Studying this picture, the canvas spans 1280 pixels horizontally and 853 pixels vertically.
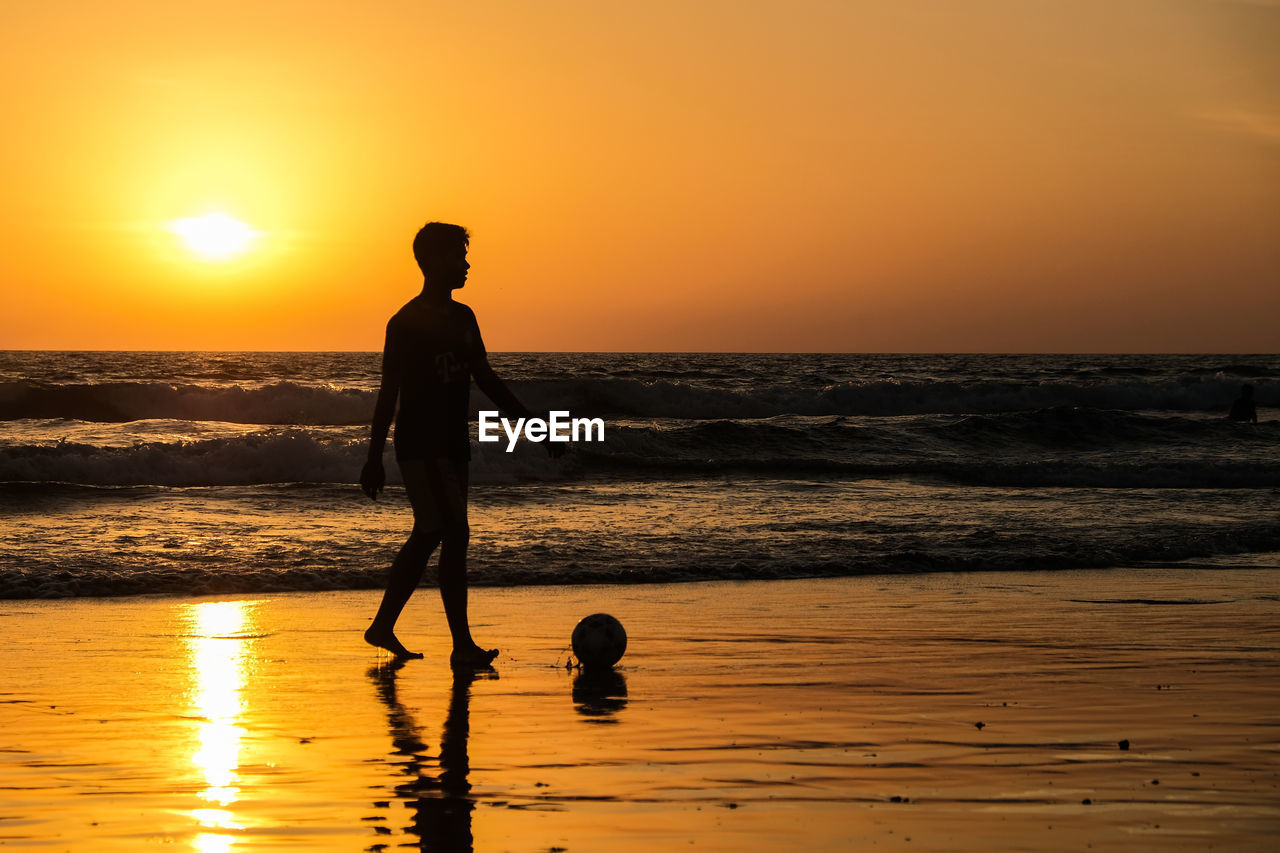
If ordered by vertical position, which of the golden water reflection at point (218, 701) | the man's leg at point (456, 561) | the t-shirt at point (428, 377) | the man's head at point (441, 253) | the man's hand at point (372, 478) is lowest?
the golden water reflection at point (218, 701)

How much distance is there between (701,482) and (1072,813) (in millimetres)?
14715

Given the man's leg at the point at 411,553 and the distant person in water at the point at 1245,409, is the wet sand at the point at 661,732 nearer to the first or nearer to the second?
the man's leg at the point at 411,553

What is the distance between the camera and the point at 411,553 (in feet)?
21.5

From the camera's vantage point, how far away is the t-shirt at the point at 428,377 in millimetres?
6371

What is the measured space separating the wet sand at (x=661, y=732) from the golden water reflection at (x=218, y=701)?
2 centimetres

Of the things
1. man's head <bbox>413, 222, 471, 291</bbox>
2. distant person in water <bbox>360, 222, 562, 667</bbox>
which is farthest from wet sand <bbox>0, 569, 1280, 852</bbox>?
man's head <bbox>413, 222, 471, 291</bbox>

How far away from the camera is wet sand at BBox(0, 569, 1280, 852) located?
379 centimetres

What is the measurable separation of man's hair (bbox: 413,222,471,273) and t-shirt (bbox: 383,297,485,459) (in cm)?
23

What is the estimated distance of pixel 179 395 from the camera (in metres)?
35.6

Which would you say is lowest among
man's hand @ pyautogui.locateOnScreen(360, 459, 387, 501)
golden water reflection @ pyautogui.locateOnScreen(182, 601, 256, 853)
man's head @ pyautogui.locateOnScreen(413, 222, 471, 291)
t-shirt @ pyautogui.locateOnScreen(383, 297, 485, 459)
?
golden water reflection @ pyautogui.locateOnScreen(182, 601, 256, 853)

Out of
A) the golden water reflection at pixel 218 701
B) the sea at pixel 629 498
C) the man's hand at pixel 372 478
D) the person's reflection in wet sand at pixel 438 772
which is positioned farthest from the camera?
the sea at pixel 629 498

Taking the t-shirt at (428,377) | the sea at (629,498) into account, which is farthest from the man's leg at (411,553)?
the sea at (629,498)

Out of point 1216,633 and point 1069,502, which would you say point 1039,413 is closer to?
point 1069,502

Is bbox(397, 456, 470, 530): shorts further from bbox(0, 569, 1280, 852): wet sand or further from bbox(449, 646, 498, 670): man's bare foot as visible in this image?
bbox(0, 569, 1280, 852): wet sand
